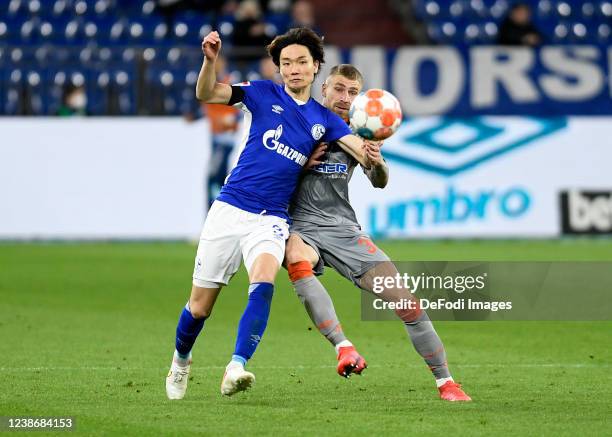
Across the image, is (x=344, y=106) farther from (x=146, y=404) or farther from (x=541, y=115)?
(x=541, y=115)

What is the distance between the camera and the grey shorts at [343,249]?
22.9ft

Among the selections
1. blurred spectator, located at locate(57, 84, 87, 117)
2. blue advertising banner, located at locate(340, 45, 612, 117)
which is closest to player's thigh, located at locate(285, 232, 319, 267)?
blue advertising banner, located at locate(340, 45, 612, 117)

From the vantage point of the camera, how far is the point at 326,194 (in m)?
7.18

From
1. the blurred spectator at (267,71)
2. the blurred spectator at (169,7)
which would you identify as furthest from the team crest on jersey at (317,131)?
the blurred spectator at (169,7)

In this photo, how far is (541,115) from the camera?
722 inches

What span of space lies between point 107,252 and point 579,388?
10635mm

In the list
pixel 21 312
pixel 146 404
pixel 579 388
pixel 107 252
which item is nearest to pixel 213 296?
pixel 146 404

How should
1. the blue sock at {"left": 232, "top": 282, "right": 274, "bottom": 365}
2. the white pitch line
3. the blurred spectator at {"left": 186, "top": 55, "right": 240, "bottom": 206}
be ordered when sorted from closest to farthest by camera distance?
the blue sock at {"left": 232, "top": 282, "right": 274, "bottom": 365}
the white pitch line
the blurred spectator at {"left": 186, "top": 55, "right": 240, "bottom": 206}

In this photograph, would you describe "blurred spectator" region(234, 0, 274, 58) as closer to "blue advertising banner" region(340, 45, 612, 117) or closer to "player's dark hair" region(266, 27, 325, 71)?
"blue advertising banner" region(340, 45, 612, 117)

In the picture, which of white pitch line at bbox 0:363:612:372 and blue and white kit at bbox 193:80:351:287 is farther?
white pitch line at bbox 0:363:612:372

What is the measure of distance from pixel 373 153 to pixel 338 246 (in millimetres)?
592

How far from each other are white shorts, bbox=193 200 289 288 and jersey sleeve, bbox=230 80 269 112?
0.55 metres

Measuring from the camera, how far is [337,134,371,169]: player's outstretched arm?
6.89m

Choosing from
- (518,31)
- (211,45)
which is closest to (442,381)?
(211,45)
